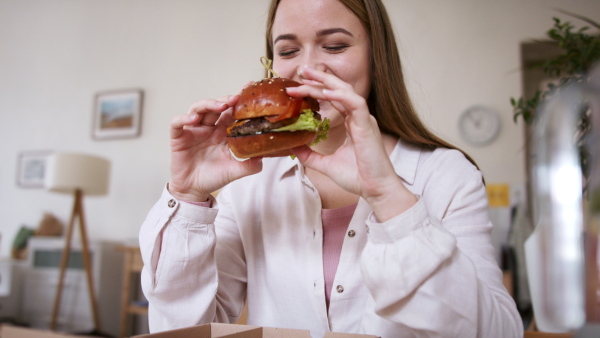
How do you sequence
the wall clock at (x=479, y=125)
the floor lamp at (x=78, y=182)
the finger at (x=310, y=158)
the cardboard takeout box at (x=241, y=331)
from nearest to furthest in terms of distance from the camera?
the cardboard takeout box at (x=241, y=331) < the finger at (x=310, y=158) < the wall clock at (x=479, y=125) < the floor lamp at (x=78, y=182)

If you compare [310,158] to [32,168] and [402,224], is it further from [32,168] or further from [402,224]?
[32,168]

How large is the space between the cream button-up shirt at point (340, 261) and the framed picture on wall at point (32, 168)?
4969 mm

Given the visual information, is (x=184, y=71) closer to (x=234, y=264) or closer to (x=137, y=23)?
(x=137, y=23)

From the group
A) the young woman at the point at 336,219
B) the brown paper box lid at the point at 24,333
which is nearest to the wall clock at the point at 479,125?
the young woman at the point at 336,219

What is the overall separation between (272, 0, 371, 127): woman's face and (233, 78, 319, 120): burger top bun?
0.14 metres

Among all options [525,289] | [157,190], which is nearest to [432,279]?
[525,289]

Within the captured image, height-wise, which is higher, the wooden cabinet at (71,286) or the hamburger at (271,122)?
→ the hamburger at (271,122)

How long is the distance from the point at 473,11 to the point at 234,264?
3639mm

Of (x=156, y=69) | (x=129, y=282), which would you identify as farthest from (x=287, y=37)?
(x=156, y=69)

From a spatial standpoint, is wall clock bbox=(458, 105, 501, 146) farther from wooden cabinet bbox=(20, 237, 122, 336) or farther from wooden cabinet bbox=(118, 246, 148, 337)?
wooden cabinet bbox=(20, 237, 122, 336)

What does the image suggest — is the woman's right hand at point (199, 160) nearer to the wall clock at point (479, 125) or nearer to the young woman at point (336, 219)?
the young woman at point (336, 219)

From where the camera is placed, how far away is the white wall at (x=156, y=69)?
4.05 metres

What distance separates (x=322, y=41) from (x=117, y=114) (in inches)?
181

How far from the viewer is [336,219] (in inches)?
54.0
